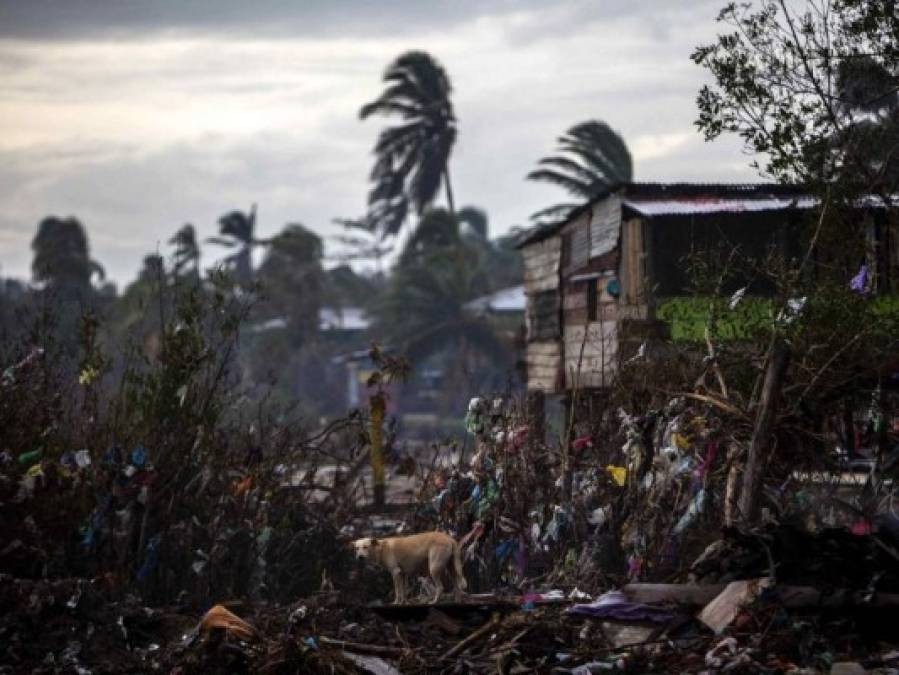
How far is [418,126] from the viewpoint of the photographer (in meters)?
47.5

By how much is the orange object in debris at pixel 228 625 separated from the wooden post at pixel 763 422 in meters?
3.25

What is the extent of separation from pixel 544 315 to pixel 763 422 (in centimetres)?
1135

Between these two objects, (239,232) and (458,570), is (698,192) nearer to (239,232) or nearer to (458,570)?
(458,570)

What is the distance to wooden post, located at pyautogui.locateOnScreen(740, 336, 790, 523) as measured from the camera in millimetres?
9070

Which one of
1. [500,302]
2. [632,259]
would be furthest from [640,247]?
[500,302]

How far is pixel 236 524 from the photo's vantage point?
11.7 metres

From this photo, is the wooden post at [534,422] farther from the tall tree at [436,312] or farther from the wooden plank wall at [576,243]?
the tall tree at [436,312]

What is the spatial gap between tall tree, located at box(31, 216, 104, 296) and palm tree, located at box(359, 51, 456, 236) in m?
12.5

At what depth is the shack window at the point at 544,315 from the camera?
1992 centimetres

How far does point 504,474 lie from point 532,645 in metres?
3.72

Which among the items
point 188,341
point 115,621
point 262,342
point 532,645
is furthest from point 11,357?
point 262,342

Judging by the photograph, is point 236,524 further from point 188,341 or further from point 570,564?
point 570,564

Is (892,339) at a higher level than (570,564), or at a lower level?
higher

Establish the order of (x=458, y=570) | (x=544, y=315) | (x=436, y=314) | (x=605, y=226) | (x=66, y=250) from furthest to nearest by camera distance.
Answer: (x=66, y=250)
(x=436, y=314)
(x=544, y=315)
(x=605, y=226)
(x=458, y=570)
